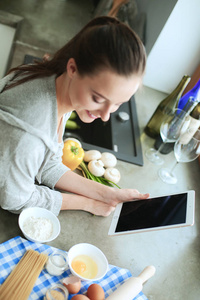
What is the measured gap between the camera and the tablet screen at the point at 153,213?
0.98 metres

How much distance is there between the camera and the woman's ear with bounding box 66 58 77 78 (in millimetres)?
914

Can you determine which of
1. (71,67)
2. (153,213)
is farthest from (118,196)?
(71,67)

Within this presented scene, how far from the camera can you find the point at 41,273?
35.1 inches

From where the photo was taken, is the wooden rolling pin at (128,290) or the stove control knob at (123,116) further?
the stove control knob at (123,116)

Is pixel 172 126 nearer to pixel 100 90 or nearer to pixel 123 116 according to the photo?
pixel 123 116

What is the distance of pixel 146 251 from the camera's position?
3.74 feet

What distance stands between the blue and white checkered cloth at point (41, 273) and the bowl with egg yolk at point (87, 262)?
3 centimetres

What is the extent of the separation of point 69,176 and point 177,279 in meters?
0.54

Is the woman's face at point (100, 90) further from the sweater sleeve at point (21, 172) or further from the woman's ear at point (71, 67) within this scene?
the sweater sleeve at point (21, 172)

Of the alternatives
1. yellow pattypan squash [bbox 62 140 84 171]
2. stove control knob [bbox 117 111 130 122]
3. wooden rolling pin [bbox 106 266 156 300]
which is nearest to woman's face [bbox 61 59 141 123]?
yellow pattypan squash [bbox 62 140 84 171]

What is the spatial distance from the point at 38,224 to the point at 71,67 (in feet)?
1.60

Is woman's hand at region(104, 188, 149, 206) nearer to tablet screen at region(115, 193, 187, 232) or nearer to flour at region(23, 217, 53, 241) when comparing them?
tablet screen at region(115, 193, 187, 232)

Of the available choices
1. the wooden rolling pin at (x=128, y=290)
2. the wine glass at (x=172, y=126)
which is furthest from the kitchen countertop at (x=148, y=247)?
the wine glass at (x=172, y=126)

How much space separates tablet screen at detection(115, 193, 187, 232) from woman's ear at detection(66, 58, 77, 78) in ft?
1.61
